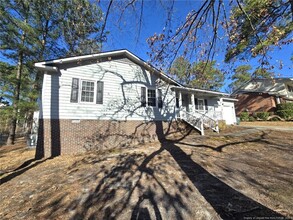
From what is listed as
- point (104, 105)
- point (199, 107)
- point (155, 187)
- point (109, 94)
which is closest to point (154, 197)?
point (155, 187)

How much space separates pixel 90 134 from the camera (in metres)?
9.32

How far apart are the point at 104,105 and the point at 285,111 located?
2444cm

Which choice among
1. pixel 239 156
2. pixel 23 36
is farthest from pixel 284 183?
pixel 23 36

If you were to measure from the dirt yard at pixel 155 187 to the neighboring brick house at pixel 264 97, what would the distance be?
21.2 meters

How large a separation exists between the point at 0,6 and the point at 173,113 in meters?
16.7

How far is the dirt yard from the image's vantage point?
127 inches

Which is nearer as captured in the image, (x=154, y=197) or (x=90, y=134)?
(x=154, y=197)

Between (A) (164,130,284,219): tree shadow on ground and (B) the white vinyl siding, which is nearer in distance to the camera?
(A) (164,130,284,219): tree shadow on ground

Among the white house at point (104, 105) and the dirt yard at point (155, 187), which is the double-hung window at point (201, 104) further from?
the dirt yard at point (155, 187)

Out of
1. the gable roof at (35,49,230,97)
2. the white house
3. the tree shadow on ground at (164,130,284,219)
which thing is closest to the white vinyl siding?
the white house

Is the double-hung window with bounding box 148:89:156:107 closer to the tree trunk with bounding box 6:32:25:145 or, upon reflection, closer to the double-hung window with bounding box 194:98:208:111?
the double-hung window with bounding box 194:98:208:111

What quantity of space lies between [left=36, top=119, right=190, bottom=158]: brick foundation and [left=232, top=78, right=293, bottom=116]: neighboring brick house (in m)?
19.5

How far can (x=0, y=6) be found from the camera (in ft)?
41.5

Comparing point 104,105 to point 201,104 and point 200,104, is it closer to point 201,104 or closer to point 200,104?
point 200,104
